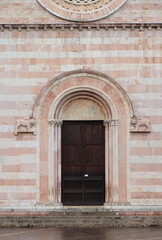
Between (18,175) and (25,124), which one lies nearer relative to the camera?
(18,175)

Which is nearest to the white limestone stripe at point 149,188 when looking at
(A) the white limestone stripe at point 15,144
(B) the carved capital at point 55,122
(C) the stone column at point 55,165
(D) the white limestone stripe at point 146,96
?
(C) the stone column at point 55,165

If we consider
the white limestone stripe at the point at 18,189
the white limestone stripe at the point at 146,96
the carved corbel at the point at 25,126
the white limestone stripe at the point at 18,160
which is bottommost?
the white limestone stripe at the point at 18,189

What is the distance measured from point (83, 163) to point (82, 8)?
5.94 metres

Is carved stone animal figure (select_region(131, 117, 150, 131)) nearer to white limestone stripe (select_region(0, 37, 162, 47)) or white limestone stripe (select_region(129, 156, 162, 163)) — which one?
white limestone stripe (select_region(129, 156, 162, 163))

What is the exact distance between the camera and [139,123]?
78.9 ft

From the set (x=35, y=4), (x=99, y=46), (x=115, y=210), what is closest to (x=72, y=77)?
(x=99, y=46)

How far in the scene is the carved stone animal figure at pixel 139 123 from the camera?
24.0 meters

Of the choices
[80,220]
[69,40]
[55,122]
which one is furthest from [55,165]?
[69,40]

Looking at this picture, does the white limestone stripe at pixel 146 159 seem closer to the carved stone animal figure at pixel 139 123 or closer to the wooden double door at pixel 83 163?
the carved stone animal figure at pixel 139 123

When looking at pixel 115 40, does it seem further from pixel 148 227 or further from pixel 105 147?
pixel 148 227

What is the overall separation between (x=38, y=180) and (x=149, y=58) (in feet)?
20.3

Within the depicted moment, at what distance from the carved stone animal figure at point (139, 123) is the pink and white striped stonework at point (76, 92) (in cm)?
12

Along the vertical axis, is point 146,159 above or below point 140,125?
below

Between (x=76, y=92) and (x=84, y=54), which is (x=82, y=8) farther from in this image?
(x=76, y=92)
